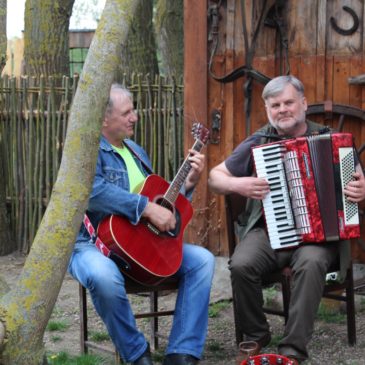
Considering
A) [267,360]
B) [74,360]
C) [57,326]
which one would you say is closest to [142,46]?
[57,326]

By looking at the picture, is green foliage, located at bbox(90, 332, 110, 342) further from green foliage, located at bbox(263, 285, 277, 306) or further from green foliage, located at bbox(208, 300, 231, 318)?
green foliage, located at bbox(263, 285, 277, 306)

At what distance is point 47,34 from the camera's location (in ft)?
33.5

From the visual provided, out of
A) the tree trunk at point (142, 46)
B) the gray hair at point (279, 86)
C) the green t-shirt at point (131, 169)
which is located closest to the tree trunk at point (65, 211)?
the green t-shirt at point (131, 169)

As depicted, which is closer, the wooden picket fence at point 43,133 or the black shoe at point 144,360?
the black shoe at point 144,360

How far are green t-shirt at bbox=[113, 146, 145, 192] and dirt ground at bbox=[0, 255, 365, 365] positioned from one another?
3.51 feet

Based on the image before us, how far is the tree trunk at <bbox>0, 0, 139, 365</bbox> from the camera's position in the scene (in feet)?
13.4

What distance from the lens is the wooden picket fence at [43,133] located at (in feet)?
27.2

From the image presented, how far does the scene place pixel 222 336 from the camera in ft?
20.0

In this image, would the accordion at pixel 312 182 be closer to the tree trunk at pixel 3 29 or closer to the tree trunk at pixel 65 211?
the tree trunk at pixel 65 211

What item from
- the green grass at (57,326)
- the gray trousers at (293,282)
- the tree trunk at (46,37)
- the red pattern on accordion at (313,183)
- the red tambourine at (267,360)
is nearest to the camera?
the red tambourine at (267,360)

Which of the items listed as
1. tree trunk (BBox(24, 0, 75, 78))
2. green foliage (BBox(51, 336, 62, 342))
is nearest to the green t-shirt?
green foliage (BBox(51, 336, 62, 342))

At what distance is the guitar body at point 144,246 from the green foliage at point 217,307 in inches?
61.7

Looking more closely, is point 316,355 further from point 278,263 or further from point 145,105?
point 145,105

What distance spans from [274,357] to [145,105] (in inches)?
163
